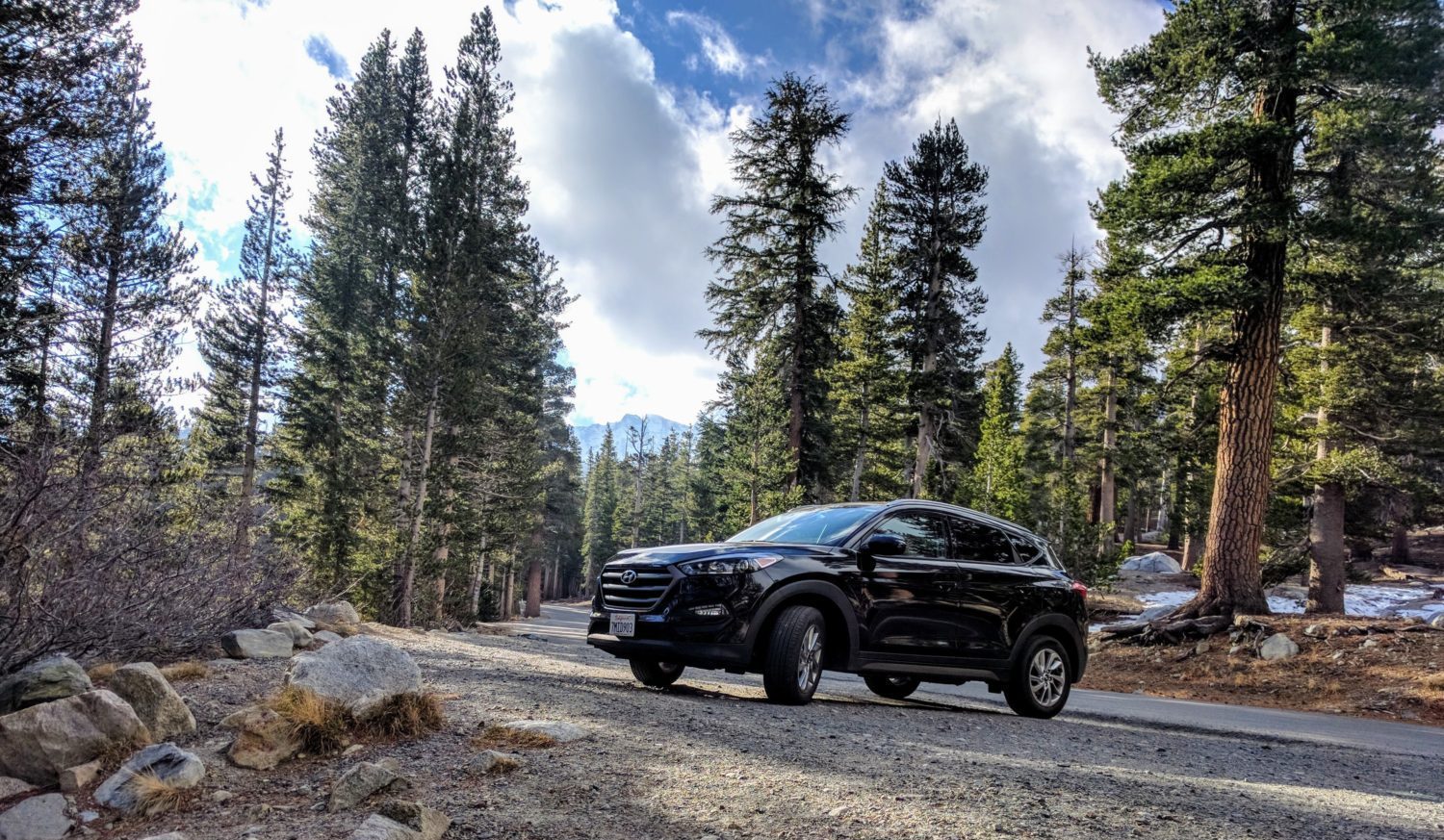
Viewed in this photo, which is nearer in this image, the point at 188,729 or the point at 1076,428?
Result: the point at 188,729

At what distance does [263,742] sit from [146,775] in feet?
1.66

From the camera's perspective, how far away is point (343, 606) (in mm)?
11734

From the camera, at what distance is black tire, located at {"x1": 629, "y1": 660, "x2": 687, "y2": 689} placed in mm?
7211

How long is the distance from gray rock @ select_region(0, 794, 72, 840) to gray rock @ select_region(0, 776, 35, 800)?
1.04ft

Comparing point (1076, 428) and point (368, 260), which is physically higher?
point (368, 260)

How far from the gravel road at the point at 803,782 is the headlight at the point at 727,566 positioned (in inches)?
40.9

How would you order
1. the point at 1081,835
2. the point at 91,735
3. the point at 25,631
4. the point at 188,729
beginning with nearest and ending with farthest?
the point at 1081,835
the point at 91,735
the point at 188,729
the point at 25,631

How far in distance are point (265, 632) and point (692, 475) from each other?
64686mm

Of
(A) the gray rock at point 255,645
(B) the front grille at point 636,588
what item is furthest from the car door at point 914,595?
(A) the gray rock at point 255,645

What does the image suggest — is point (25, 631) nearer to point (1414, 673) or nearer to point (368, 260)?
point (1414, 673)

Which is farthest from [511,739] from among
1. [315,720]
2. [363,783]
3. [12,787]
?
[12,787]

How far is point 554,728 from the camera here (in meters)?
4.40

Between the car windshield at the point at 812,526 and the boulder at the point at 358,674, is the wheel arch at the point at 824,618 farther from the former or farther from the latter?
the boulder at the point at 358,674

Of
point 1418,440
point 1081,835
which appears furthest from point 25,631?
point 1418,440
